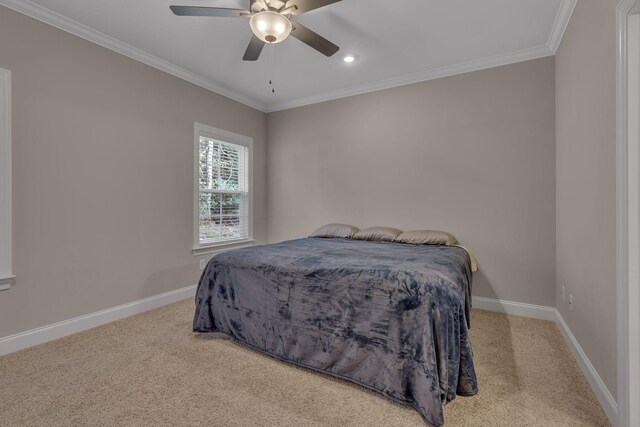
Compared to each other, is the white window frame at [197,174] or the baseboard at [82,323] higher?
the white window frame at [197,174]

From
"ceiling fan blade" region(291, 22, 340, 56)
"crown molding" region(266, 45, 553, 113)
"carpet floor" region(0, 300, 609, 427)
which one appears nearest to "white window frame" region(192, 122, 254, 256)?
"crown molding" region(266, 45, 553, 113)

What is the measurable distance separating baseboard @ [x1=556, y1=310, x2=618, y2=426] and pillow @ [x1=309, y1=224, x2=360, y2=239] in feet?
7.26

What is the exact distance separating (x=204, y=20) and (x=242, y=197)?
2359mm

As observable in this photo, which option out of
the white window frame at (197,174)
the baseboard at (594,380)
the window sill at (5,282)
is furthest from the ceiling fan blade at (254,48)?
the baseboard at (594,380)

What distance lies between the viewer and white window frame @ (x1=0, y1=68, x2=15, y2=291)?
2293 mm

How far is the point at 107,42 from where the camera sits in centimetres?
289

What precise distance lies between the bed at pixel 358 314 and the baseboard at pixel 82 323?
101 cm

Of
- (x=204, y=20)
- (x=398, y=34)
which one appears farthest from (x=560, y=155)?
(x=204, y=20)

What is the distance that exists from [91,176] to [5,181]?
1.92ft

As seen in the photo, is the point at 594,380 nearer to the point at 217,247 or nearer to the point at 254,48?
the point at 254,48

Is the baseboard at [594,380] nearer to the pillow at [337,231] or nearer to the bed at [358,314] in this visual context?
the bed at [358,314]

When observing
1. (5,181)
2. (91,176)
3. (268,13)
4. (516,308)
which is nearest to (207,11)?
(268,13)

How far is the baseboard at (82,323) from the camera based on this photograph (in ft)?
7.77

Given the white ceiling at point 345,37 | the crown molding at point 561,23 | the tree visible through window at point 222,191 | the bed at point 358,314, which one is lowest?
the bed at point 358,314
